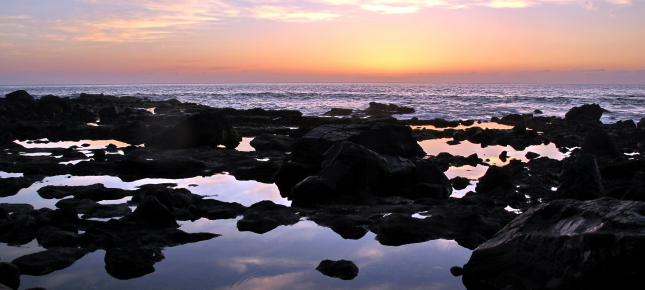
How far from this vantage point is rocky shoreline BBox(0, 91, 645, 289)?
318 inches

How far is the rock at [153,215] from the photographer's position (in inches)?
478

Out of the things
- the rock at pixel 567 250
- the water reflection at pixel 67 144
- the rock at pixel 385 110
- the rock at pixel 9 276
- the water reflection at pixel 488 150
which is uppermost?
the rock at pixel 567 250

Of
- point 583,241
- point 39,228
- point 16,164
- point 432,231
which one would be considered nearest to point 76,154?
point 16,164

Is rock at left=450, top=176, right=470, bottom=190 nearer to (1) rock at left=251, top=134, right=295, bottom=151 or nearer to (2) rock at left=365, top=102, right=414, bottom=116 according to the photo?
(1) rock at left=251, top=134, right=295, bottom=151

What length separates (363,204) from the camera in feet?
49.4

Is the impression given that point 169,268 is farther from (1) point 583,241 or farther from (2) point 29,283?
(1) point 583,241

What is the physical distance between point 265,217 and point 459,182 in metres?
7.85

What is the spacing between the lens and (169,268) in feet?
31.4

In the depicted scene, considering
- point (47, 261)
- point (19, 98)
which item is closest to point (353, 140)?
point (47, 261)

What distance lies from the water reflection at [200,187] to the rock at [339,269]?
567 centimetres

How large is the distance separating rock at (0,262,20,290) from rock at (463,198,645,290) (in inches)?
297

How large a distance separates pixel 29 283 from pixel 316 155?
11815 mm

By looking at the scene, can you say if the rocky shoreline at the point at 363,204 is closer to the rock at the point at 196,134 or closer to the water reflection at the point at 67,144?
the rock at the point at 196,134

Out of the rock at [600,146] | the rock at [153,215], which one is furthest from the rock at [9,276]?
the rock at [600,146]
